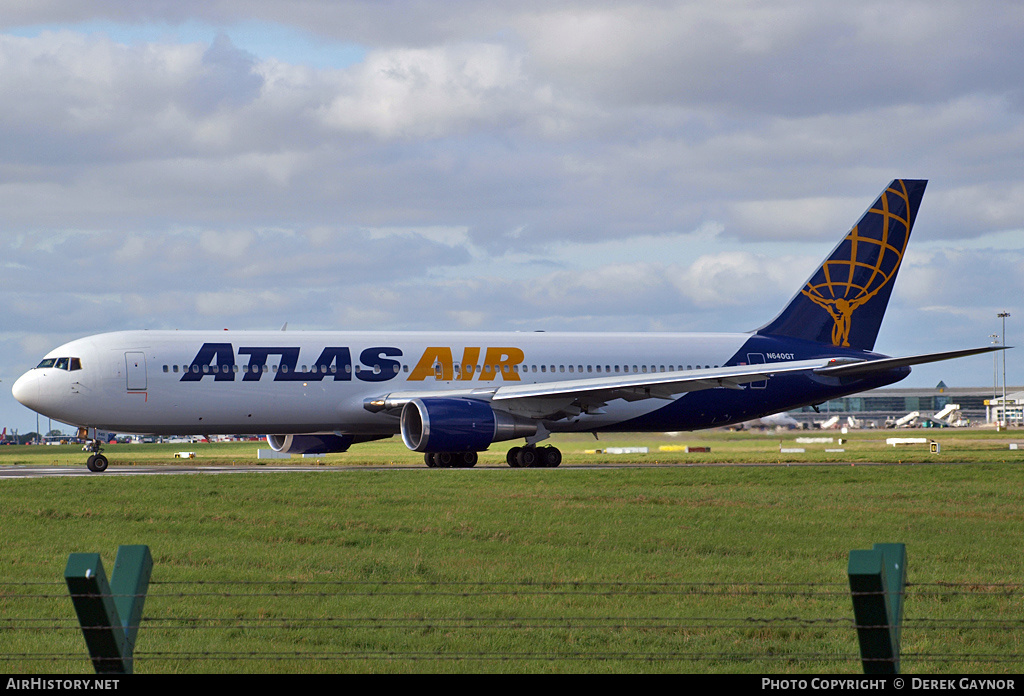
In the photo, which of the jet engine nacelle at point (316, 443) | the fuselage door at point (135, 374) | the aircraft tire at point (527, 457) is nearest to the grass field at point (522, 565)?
the fuselage door at point (135, 374)

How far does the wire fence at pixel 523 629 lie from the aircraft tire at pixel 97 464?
729 inches

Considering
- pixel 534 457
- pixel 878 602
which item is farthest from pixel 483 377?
pixel 878 602

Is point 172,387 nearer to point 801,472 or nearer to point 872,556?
point 801,472

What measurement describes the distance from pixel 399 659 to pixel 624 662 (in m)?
1.93

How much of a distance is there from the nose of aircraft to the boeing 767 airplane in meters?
0.04

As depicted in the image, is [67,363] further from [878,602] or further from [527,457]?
[878,602]

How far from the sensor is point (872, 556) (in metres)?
6.44

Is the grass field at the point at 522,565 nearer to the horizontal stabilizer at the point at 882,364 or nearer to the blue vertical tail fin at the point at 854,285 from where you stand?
the horizontal stabilizer at the point at 882,364

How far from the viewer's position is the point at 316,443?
125 ft

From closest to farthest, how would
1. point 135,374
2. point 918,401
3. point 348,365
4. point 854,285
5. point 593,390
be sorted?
point 135,374
point 593,390
point 348,365
point 854,285
point 918,401

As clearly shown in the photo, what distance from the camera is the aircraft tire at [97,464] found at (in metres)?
32.2

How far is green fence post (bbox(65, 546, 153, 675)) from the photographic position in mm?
6617

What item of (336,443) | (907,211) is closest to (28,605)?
(336,443)

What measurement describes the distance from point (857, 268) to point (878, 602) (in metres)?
35.5
